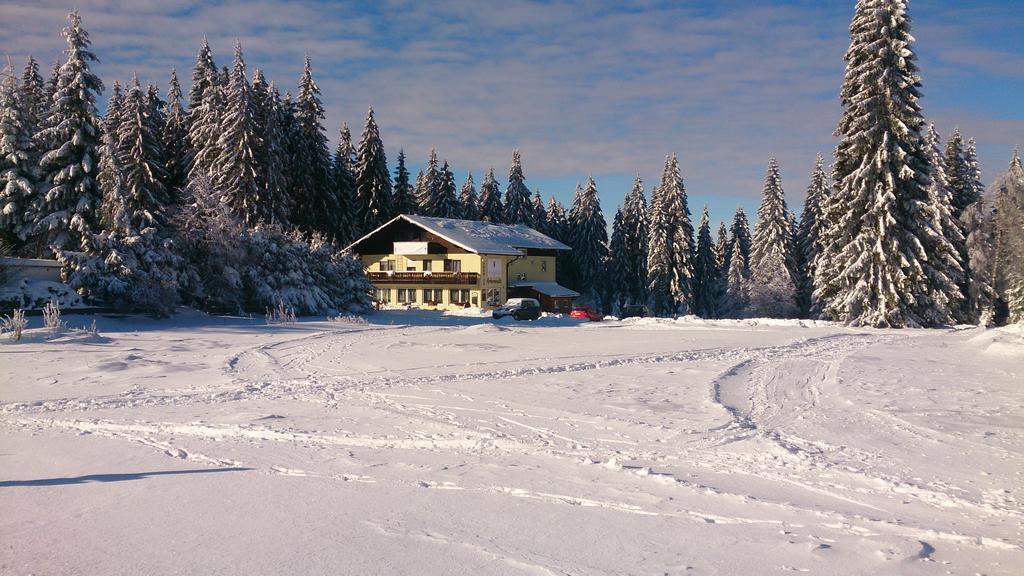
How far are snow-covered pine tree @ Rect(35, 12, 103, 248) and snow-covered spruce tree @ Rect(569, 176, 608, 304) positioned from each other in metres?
48.4

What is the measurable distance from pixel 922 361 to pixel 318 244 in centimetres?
3218

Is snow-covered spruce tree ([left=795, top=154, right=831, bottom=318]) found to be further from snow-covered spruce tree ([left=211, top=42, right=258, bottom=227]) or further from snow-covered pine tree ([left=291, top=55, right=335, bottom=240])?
snow-covered spruce tree ([left=211, top=42, right=258, bottom=227])

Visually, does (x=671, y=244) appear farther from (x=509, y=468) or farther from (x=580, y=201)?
(x=509, y=468)

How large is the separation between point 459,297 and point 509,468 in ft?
166

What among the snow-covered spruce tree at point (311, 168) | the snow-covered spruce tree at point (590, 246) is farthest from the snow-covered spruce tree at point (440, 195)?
the snow-covered spruce tree at point (311, 168)

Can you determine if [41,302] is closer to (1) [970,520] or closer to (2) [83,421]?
(2) [83,421]

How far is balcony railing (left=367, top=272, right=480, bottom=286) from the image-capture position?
57.4 m

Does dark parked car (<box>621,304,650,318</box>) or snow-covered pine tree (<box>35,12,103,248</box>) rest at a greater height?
snow-covered pine tree (<box>35,12,103,248</box>)

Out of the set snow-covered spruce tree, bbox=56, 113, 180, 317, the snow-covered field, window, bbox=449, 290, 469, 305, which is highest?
snow-covered spruce tree, bbox=56, 113, 180, 317

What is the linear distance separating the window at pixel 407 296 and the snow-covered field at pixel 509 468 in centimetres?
4165

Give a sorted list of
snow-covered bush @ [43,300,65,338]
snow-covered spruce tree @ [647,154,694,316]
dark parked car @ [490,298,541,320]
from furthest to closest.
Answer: snow-covered spruce tree @ [647,154,694,316] → dark parked car @ [490,298,541,320] → snow-covered bush @ [43,300,65,338]

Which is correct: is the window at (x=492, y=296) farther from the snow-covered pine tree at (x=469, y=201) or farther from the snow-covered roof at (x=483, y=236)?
the snow-covered pine tree at (x=469, y=201)

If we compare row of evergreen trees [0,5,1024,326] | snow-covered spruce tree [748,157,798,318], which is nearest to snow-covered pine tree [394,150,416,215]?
row of evergreen trees [0,5,1024,326]

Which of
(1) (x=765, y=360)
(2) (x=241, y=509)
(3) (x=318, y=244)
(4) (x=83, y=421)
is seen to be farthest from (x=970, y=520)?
(3) (x=318, y=244)
